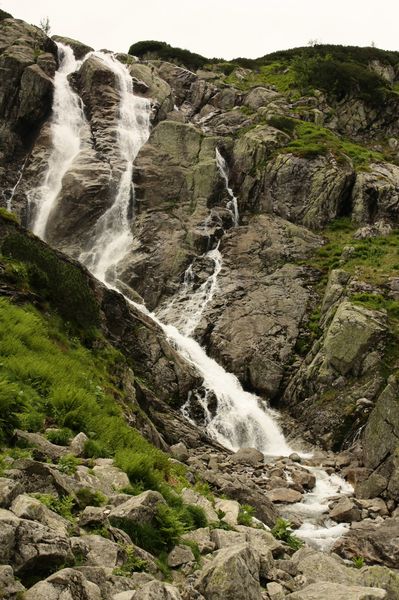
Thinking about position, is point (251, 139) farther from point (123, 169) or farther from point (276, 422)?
point (276, 422)

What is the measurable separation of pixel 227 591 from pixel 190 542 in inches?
73.7

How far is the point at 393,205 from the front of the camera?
45312 millimetres

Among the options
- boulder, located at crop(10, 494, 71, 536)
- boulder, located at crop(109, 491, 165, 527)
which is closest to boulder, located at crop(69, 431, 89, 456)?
boulder, located at crop(109, 491, 165, 527)

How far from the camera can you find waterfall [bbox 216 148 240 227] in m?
46.9

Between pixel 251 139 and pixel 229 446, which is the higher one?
pixel 251 139

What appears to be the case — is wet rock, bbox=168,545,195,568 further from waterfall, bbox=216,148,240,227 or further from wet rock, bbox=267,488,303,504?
waterfall, bbox=216,148,240,227

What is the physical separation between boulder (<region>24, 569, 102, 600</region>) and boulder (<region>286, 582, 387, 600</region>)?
2.70m

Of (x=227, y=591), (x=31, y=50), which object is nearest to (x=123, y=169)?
(x=31, y=50)

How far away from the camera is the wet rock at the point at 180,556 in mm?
6488

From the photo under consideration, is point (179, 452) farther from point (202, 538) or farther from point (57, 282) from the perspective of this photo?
point (202, 538)

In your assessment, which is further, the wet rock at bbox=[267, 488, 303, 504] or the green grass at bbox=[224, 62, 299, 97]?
the green grass at bbox=[224, 62, 299, 97]

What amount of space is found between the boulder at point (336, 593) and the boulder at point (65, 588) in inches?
106

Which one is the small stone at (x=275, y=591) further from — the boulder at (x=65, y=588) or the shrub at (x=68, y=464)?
the shrub at (x=68, y=464)

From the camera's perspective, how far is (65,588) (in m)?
4.12
